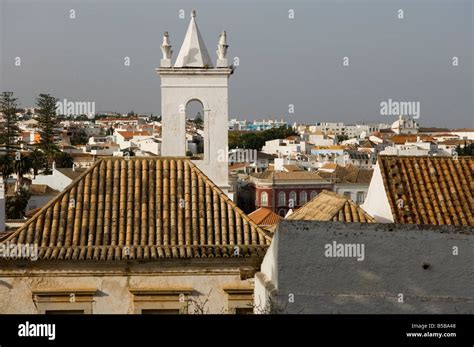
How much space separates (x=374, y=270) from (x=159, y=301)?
9.62 feet

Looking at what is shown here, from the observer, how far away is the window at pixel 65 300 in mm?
8906

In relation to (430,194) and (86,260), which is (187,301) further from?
(430,194)

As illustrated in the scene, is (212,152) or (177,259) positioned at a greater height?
(212,152)

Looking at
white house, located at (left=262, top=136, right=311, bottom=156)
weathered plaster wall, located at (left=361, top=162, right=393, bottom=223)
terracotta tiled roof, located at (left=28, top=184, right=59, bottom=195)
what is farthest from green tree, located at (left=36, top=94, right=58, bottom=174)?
weathered plaster wall, located at (left=361, top=162, right=393, bottom=223)

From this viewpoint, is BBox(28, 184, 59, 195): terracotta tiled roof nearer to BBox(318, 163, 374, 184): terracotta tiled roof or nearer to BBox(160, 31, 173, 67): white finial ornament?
BBox(318, 163, 374, 184): terracotta tiled roof

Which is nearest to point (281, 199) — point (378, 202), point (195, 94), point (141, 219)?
point (195, 94)

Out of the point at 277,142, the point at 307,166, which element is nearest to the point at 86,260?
the point at 307,166

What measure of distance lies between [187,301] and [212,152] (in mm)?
4442

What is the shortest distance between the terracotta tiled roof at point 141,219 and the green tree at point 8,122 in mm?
45011

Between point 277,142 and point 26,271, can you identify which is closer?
point 26,271
